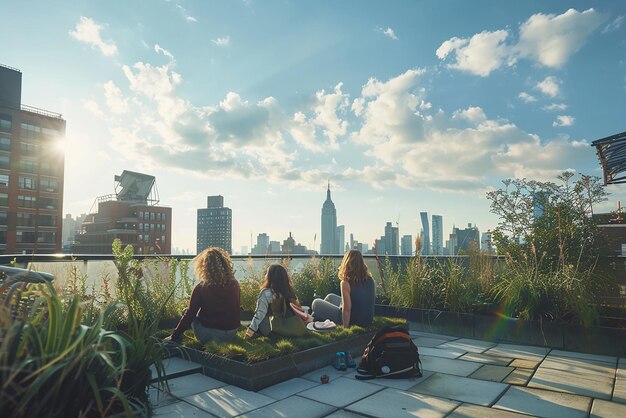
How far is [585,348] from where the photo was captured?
16.7ft

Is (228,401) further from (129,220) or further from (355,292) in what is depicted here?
(129,220)

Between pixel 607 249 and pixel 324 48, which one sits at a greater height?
pixel 324 48

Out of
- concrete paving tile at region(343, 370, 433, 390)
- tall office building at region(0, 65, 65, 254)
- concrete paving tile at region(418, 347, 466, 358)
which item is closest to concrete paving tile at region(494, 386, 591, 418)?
concrete paving tile at region(343, 370, 433, 390)

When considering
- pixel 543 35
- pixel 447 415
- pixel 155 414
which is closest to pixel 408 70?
pixel 543 35

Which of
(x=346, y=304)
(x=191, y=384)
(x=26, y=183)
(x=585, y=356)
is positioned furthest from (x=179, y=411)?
(x=26, y=183)

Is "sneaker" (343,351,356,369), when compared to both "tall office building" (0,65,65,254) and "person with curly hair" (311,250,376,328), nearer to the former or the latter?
"person with curly hair" (311,250,376,328)

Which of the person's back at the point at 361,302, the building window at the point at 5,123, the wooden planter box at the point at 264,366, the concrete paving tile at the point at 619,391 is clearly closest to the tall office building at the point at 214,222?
the building window at the point at 5,123

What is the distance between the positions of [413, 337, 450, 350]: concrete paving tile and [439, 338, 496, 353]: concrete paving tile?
11 centimetres

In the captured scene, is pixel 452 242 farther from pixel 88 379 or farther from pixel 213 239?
pixel 213 239

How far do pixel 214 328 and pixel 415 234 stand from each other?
4.23 metres

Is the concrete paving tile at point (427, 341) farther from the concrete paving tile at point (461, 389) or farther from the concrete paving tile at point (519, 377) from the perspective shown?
the concrete paving tile at point (461, 389)

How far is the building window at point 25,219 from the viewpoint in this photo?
57.4m

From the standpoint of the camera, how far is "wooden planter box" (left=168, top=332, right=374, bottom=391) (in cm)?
367

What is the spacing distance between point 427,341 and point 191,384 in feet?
11.2
